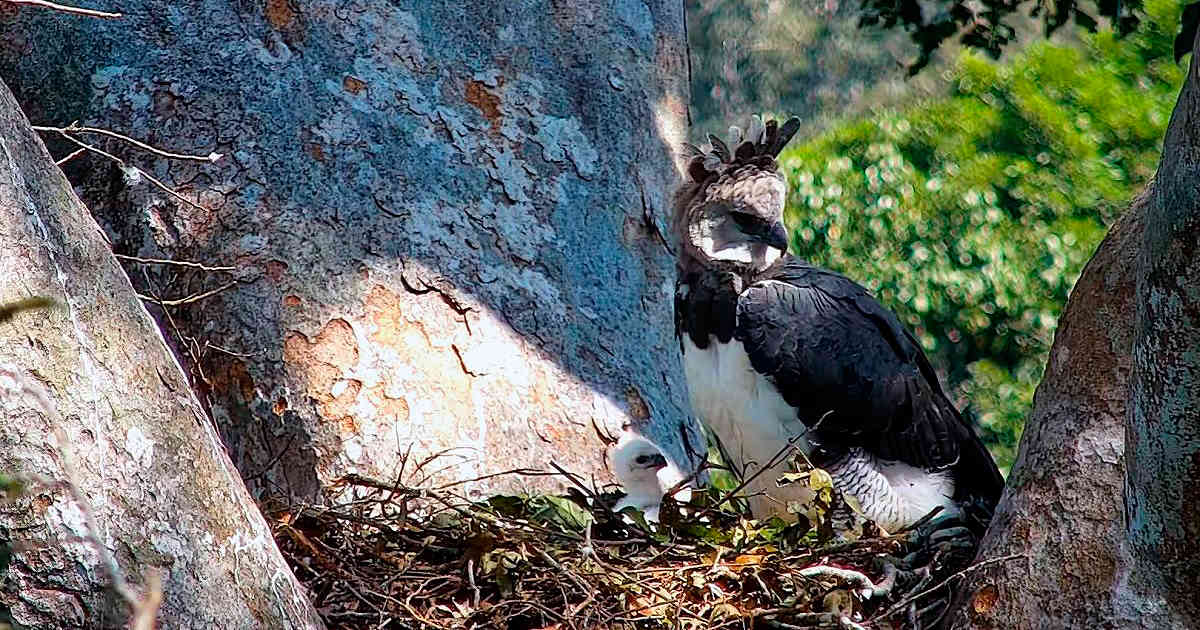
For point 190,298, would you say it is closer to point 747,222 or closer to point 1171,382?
point 747,222

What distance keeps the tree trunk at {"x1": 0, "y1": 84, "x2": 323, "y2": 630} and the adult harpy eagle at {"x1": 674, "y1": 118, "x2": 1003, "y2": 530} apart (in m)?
2.00

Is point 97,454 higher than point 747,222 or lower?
higher

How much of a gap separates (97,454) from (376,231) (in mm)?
1971

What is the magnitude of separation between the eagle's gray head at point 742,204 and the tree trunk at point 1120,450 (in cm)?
119

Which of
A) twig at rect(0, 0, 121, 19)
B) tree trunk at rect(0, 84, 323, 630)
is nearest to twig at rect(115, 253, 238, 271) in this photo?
twig at rect(0, 0, 121, 19)

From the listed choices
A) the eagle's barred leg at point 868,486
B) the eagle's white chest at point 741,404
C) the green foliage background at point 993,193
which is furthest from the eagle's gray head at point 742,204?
the green foliage background at point 993,193

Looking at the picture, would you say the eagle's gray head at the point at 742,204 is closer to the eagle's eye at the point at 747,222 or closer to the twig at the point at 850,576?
the eagle's eye at the point at 747,222

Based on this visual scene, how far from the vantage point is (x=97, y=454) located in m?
2.10

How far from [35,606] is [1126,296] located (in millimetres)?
2137

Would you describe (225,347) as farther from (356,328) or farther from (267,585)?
(267,585)

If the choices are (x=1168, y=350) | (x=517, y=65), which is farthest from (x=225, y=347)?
(x=1168, y=350)

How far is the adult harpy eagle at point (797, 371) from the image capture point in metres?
4.09

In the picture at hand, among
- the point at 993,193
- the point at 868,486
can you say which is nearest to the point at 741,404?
the point at 868,486

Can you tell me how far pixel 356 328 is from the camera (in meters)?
3.92
